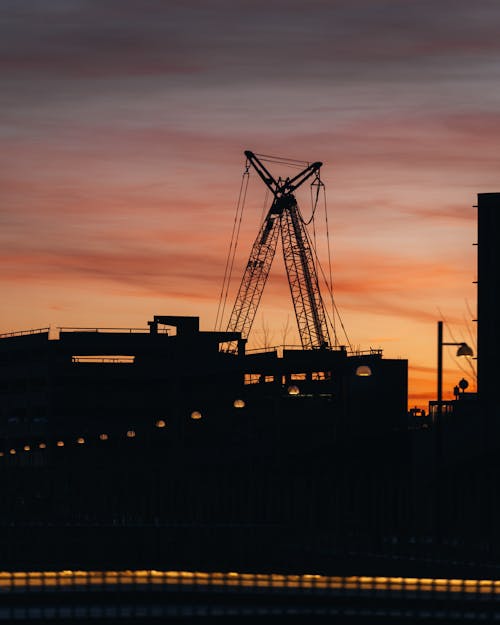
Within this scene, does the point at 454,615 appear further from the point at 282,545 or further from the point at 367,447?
the point at 367,447

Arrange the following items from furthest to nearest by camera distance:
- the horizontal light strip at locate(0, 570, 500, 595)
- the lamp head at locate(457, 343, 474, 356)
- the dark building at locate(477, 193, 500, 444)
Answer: the dark building at locate(477, 193, 500, 444) < the lamp head at locate(457, 343, 474, 356) < the horizontal light strip at locate(0, 570, 500, 595)

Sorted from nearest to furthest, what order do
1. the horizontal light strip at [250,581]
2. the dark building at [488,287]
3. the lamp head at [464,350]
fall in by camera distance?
the horizontal light strip at [250,581] → the lamp head at [464,350] → the dark building at [488,287]

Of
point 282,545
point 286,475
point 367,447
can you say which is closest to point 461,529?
point 282,545

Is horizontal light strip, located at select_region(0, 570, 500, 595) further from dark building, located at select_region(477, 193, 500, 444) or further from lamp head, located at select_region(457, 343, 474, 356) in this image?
dark building, located at select_region(477, 193, 500, 444)

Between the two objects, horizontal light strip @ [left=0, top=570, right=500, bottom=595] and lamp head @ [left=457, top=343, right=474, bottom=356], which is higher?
lamp head @ [left=457, top=343, right=474, bottom=356]

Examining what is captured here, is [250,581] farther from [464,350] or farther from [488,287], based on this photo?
[488,287]

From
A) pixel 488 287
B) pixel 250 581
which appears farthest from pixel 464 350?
pixel 488 287

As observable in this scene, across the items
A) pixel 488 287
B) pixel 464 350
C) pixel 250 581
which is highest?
pixel 488 287

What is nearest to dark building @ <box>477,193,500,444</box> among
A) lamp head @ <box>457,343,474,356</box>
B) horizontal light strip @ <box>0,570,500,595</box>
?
lamp head @ <box>457,343,474,356</box>

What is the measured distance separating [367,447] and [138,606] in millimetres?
79825

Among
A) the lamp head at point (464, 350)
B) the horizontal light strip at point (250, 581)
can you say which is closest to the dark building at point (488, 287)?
the lamp head at point (464, 350)

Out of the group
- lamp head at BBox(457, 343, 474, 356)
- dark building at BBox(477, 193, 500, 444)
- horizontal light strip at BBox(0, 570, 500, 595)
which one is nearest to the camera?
horizontal light strip at BBox(0, 570, 500, 595)

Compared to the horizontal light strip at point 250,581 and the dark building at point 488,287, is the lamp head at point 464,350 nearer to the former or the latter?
the horizontal light strip at point 250,581

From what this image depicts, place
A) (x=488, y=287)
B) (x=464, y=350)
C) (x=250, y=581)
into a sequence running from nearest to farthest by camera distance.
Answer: (x=250, y=581)
(x=464, y=350)
(x=488, y=287)
